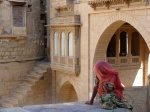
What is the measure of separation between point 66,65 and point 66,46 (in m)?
0.91

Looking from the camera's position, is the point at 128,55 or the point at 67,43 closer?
the point at 67,43

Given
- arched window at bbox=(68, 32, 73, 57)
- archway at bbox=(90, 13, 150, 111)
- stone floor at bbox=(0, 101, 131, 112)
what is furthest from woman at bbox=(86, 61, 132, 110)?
arched window at bbox=(68, 32, 73, 57)

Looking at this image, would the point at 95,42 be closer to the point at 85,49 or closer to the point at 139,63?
the point at 85,49

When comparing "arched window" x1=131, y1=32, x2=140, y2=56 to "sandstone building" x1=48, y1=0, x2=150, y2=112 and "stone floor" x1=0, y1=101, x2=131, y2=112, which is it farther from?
"stone floor" x1=0, y1=101, x2=131, y2=112

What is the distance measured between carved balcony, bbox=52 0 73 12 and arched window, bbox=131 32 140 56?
3.37m

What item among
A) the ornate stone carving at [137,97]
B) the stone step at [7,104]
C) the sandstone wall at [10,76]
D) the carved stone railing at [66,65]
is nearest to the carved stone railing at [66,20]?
the carved stone railing at [66,65]

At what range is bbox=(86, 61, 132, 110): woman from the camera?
474 cm

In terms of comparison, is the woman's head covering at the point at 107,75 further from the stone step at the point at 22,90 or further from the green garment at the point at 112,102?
the stone step at the point at 22,90

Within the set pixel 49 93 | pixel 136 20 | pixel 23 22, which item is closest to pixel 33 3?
pixel 23 22

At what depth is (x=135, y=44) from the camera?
52.4 feet

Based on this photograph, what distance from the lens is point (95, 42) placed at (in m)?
13.9

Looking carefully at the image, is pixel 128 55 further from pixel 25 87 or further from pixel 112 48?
pixel 25 87

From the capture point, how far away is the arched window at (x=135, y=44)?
15906mm

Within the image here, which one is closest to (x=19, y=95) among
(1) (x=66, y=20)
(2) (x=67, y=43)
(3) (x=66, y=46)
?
(3) (x=66, y=46)
